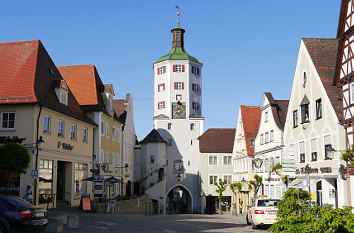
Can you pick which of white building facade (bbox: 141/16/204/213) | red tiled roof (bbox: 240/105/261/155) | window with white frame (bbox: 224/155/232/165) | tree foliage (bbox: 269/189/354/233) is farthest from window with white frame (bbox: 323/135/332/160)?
white building facade (bbox: 141/16/204/213)

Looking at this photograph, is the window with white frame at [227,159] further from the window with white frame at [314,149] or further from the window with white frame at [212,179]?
the window with white frame at [314,149]

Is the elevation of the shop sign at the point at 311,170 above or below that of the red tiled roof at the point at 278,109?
below

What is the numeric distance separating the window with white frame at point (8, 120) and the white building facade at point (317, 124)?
1821 centimetres

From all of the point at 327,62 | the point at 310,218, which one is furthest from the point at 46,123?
the point at 310,218

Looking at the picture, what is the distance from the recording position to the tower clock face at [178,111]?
6925 cm

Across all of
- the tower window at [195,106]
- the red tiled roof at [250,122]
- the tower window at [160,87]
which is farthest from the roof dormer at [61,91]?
the tower window at [195,106]

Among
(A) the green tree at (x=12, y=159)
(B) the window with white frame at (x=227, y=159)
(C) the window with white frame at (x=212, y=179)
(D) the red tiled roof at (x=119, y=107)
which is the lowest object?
(C) the window with white frame at (x=212, y=179)

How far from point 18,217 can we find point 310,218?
28.2 ft

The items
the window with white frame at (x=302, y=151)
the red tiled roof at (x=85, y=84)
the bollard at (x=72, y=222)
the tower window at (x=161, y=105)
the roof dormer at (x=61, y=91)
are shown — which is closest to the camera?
the bollard at (x=72, y=222)

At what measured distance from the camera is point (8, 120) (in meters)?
27.6

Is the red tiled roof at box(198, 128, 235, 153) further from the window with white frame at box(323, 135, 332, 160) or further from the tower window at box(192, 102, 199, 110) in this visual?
the window with white frame at box(323, 135, 332, 160)

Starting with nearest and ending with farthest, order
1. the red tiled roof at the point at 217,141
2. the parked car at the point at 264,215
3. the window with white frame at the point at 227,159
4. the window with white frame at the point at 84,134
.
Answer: the parked car at the point at 264,215, the window with white frame at the point at 84,134, the window with white frame at the point at 227,159, the red tiled roof at the point at 217,141

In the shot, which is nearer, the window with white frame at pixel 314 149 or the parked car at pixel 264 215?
the parked car at pixel 264 215

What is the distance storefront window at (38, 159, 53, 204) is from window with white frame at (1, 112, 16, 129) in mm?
3030
